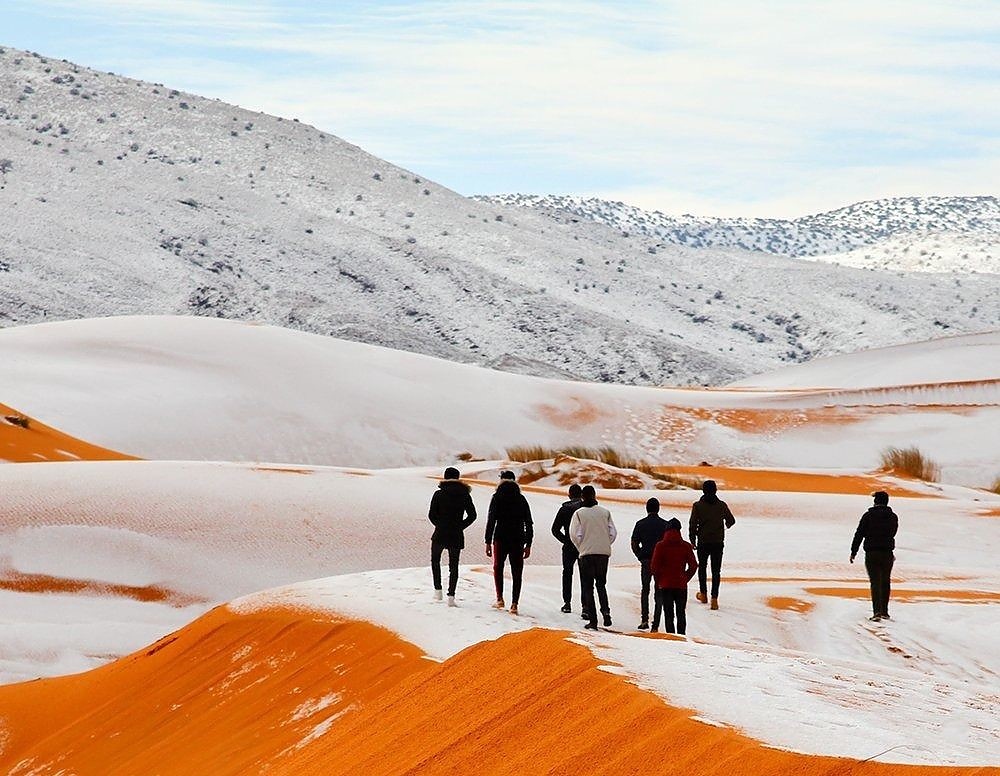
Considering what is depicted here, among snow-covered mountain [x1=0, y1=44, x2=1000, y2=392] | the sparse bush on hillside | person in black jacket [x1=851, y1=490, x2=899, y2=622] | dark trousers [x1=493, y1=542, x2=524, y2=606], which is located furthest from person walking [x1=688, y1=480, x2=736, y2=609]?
snow-covered mountain [x1=0, y1=44, x2=1000, y2=392]

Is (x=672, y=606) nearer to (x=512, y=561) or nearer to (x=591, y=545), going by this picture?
(x=591, y=545)

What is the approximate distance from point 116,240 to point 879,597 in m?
62.8

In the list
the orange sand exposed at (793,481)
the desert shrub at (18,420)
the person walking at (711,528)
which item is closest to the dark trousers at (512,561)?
the person walking at (711,528)

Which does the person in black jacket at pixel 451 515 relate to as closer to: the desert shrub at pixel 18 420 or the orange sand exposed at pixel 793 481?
the desert shrub at pixel 18 420

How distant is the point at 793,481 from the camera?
96.6ft

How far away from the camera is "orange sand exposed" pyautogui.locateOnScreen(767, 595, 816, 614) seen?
1464cm

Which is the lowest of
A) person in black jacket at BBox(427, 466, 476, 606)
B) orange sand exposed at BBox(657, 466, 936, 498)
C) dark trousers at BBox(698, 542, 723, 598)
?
dark trousers at BBox(698, 542, 723, 598)

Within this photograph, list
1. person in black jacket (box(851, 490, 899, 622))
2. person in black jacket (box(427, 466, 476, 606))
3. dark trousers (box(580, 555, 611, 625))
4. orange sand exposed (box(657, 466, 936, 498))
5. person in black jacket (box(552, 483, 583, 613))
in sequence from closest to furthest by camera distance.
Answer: person in black jacket (box(427, 466, 476, 606)) < dark trousers (box(580, 555, 611, 625)) < person in black jacket (box(552, 483, 583, 613)) < person in black jacket (box(851, 490, 899, 622)) < orange sand exposed (box(657, 466, 936, 498))

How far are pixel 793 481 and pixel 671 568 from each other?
18.2 m

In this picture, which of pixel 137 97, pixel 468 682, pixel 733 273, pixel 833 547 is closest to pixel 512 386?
pixel 833 547

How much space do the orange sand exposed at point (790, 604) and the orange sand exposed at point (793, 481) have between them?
1244 cm

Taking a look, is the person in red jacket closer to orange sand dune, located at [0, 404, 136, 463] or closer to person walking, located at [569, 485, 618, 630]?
person walking, located at [569, 485, 618, 630]

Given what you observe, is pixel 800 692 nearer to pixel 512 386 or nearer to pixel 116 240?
pixel 512 386

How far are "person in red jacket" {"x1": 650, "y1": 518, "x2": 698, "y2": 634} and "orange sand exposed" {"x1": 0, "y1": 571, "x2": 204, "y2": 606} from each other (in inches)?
235
